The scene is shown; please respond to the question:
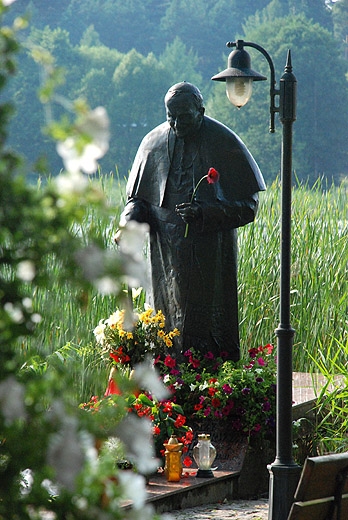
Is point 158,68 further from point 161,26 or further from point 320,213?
point 320,213

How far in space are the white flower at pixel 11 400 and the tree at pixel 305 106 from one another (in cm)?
3717

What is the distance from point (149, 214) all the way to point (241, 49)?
1.42 meters

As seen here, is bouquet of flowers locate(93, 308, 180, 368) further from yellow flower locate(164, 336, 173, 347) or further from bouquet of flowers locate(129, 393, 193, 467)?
bouquet of flowers locate(129, 393, 193, 467)

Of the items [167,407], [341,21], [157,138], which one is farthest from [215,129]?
[341,21]

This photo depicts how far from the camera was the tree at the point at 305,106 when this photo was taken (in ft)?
129

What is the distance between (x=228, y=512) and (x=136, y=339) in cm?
143

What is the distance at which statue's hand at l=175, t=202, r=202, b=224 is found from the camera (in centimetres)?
677

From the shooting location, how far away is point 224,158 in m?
7.22

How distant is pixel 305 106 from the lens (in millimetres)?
40469

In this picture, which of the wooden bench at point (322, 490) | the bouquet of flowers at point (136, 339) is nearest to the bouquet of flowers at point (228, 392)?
the bouquet of flowers at point (136, 339)

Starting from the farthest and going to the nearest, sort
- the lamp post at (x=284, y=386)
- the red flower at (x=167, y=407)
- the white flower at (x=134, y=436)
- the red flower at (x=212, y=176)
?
the red flower at (x=212, y=176)
the red flower at (x=167, y=407)
the lamp post at (x=284, y=386)
the white flower at (x=134, y=436)

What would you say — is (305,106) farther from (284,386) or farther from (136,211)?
(284,386)

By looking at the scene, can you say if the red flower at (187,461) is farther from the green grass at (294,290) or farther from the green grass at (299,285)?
the green grass at (299,285)

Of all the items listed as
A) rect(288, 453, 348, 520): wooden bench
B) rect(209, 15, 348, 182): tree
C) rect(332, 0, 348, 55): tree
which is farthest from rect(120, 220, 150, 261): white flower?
rect(332, 0, 348, 55): tree
